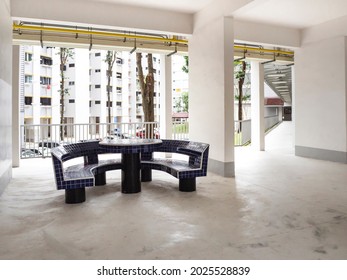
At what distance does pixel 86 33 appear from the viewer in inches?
264

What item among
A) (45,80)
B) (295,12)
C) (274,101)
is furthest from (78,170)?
(45,80)

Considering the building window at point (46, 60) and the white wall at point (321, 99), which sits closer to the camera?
the white wall at point (321, 99)

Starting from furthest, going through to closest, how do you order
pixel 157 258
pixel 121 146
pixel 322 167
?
1. pixel 322 167
2. pixel 121 146
3. pixel 157 258

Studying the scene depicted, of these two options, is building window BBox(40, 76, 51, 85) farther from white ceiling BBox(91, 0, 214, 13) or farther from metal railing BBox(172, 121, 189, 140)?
white ceiling BBox(91, 0, 214, 13)

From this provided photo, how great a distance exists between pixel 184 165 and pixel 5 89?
118 inches

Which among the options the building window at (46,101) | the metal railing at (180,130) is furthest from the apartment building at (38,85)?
the metal railing at (180,130)

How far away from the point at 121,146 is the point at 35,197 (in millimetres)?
1372

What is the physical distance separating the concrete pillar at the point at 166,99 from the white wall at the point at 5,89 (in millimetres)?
3842

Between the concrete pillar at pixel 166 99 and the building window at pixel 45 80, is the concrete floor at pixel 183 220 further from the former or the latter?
the building window at pixel 45 80

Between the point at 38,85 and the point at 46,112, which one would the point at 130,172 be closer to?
the point at 38,85

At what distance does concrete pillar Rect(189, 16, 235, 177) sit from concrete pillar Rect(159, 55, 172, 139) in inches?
61.4

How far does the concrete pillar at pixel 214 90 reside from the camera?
5.45m
